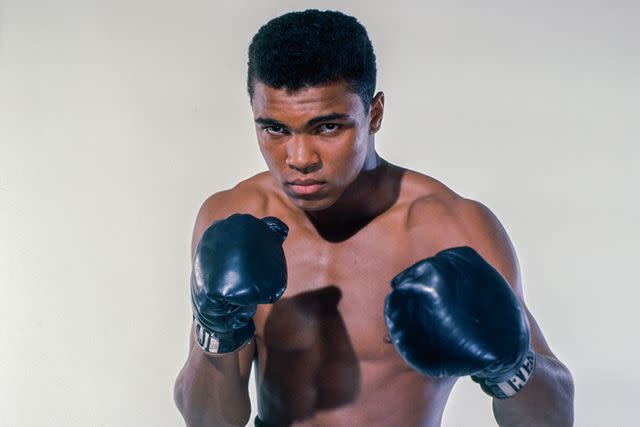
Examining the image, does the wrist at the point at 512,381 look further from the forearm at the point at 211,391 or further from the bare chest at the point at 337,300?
the forearm at the point at 211,391

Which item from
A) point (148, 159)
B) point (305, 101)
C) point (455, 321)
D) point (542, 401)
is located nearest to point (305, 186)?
point (305, 101)

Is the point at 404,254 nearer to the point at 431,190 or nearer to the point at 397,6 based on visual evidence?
the point at 431,190

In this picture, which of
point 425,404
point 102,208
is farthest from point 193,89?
point 425,404

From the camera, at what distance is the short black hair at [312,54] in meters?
1.07

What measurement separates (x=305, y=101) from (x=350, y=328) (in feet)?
1.46

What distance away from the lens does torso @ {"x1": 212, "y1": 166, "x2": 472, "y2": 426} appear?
124 cm

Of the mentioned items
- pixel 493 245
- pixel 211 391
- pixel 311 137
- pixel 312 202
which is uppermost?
pixel 311 137

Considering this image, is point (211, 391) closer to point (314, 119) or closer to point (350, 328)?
point (350, 328)

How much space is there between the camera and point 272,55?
3.55 ft

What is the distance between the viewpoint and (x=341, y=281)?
128 centimetres

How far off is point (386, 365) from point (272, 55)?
0.60 metres

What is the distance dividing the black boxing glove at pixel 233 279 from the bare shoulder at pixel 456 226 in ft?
1.05

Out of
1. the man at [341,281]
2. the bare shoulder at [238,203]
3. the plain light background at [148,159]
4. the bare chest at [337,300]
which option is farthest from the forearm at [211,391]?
the plain light background at [148,159]

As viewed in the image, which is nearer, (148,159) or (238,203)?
(238,203)
